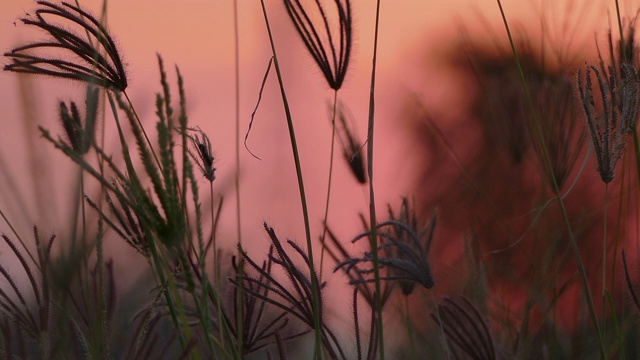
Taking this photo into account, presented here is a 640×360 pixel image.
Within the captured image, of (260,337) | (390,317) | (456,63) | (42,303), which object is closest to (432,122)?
(390,317)

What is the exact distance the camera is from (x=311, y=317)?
3.40 ft

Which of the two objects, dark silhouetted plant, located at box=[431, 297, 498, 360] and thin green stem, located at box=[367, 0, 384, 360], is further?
dark silhouetted plant, located at box=[431, 297, 498, 360]

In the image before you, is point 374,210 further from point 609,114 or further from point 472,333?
point 609,114

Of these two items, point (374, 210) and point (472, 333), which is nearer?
point (374, 210)

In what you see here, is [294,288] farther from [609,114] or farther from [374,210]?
[609,114]

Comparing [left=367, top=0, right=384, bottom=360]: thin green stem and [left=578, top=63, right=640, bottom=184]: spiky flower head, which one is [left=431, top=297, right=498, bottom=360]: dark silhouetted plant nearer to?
[left=367, top=0, right=384, bottom=360]: thin green stem

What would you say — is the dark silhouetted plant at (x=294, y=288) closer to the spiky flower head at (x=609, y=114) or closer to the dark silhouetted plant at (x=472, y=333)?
the dark silhouetted plant at (x=472, y=333)

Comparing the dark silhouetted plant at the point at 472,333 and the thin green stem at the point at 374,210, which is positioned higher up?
the thin green stem at the point at 374,210

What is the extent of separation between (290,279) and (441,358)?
990mm

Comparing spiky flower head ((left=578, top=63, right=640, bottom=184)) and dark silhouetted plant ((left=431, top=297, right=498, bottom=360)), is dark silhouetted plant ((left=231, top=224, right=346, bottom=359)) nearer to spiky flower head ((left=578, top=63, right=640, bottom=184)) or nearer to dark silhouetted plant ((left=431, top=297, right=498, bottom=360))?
dark silhouetted plant ((left=431, top=297, right=498, bottom=360))

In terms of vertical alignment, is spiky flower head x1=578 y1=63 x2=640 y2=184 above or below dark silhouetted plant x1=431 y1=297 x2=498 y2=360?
above

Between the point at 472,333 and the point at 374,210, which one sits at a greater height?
the point at 374,210

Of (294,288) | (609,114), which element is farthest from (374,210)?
(609,114)

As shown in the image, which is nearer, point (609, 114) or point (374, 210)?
point (374, 210)
